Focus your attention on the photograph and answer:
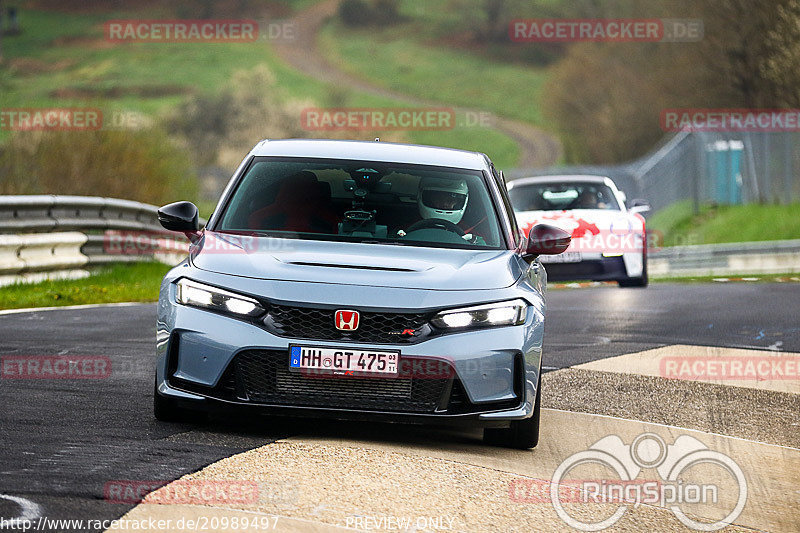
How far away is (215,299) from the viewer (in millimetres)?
7371

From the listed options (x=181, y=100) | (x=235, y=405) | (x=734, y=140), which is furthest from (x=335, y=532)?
(x=181, y=100)

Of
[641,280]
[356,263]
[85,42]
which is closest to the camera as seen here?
[356,263]

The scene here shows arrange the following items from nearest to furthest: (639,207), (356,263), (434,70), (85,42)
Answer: (356,263)
(639,207)
(434,70)
(85,42)

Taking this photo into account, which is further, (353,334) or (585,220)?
(585,220)

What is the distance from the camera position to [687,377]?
1084 centimetres

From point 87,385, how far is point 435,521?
3992mm

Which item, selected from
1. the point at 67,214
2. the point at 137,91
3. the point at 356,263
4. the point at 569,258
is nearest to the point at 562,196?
the point at 569,258

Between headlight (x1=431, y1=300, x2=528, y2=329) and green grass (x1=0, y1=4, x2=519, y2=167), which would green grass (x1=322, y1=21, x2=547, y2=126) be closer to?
green grass (x1=0, y1=4, x2=519, y2=167)

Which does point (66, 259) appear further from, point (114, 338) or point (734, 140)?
point (734, 140)

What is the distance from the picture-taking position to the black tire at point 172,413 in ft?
25.1

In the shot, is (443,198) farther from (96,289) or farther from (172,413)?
(96,289)

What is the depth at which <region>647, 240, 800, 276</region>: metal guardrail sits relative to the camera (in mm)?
25359

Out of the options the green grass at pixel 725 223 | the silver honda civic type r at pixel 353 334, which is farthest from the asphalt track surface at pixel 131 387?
the green grass at pixel 725 223

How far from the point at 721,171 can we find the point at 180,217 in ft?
103
